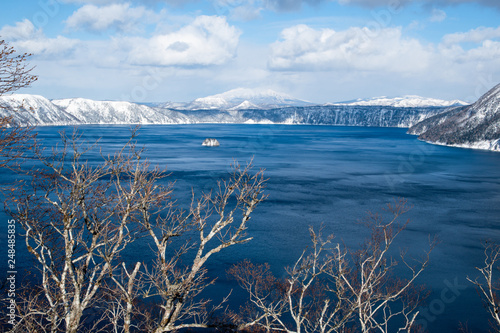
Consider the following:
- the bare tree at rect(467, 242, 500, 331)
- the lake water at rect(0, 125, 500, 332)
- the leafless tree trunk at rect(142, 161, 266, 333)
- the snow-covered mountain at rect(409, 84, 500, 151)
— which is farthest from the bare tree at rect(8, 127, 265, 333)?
the snow-covered mountain at rect(409, 84, 500, 151)

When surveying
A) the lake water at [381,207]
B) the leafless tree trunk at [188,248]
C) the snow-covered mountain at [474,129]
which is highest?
the snow-covered mountain at [474,129]

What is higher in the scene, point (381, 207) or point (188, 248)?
point (188, 248)

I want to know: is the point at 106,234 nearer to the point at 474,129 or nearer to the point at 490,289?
the point at 490,289

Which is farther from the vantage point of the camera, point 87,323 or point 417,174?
point 417,174

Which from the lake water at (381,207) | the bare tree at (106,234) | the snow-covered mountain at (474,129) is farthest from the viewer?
the snow-covered mountain at (474,129)

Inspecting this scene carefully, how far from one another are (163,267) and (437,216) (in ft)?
107

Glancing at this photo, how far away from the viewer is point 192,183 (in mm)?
45969

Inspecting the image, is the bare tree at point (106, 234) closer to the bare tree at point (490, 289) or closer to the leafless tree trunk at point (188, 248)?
the leafless tree trunk at point (188, 248)

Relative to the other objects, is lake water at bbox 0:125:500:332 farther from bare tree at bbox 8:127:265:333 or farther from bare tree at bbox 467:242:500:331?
bare tree at bbox 8:127:265:333

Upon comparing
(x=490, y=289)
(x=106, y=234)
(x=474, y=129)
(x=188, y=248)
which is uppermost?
(x=474, y=129)

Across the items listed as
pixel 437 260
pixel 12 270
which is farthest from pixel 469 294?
pixel 12 270

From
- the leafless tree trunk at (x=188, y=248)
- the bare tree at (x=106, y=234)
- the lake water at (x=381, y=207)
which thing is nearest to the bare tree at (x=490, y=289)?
the lake water at (x=381, y=207)

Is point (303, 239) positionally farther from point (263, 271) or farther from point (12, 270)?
point (12, 270)

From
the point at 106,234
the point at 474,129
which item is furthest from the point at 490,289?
the point at 474,129
